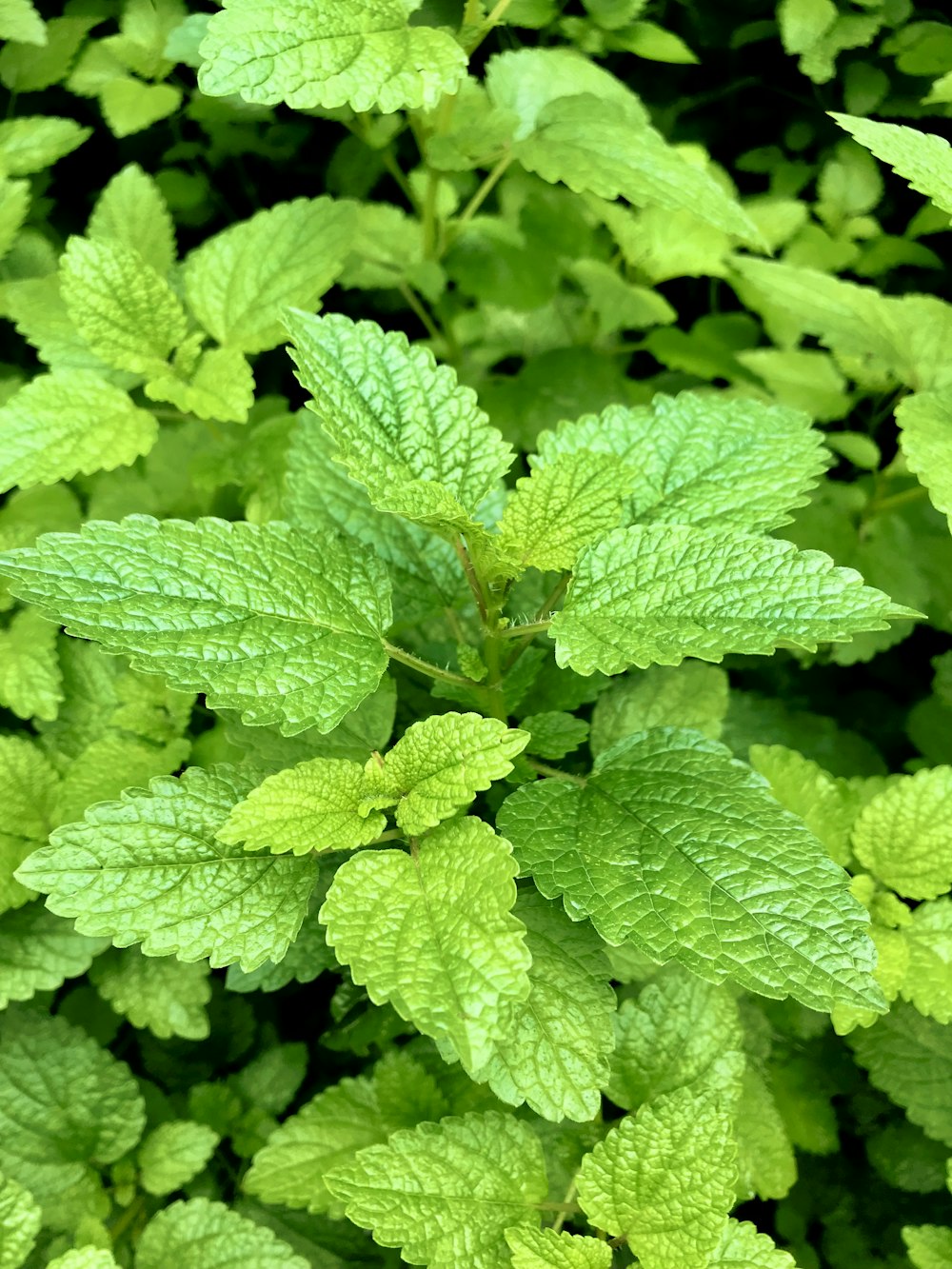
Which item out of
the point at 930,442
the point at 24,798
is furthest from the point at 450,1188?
the point at 930,442

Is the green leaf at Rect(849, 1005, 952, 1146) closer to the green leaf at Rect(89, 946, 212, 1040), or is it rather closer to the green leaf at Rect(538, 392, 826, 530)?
the green leaf at Rect(538, 392, 826, 530)

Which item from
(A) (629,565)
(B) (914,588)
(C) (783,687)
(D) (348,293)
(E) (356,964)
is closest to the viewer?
(E) (356,964)

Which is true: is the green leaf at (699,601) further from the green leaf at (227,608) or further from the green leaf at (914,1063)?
the green leaf at (914,1063)

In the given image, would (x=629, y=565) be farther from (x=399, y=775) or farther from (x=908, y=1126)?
(x=908, y=1126)

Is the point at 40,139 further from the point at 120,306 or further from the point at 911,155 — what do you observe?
the point at 911,155

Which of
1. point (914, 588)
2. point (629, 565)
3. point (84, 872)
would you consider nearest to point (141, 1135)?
point (84, 872)

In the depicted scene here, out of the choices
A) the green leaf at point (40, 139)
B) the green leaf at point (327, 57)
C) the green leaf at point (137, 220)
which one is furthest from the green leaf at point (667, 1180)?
the green leaf at point (40, 139)
